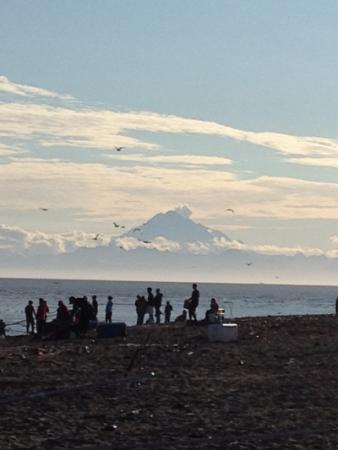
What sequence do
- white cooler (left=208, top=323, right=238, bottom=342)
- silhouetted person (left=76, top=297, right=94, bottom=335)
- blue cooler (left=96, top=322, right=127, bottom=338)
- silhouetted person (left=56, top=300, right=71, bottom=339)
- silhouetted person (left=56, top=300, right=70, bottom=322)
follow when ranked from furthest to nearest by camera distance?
silhouetted person (left=56, top=300, right=70, bottom=322), silhouetted person (left=76, top=297, right=94, bottom=335), silhouetted person (left=56, top=300, right=71, bottom=339), blue cooler (left=96, top=322, right=127, bottom=338), white cooler (left=208, top=323, right=238, bottom=342)

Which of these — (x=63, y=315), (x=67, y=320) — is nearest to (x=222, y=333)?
(x=67, y=320)

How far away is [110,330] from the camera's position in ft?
121

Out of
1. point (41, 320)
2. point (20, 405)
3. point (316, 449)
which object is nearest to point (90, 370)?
point (20, 405)

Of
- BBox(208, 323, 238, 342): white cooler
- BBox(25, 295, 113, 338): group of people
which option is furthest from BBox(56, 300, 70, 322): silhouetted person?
BBox(208, 323, 238, 342): white cooler

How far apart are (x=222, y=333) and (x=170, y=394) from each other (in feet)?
35.2

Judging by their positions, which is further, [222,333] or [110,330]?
[110,330]

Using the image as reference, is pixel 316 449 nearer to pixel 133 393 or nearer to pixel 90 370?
pixel 133 393

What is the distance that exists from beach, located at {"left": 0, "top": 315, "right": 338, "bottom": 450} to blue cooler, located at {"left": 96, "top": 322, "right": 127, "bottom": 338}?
1223mm

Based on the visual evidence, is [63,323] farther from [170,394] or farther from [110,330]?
[170,394]

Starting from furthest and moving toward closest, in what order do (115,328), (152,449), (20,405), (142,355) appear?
1. (115,328)
2. (142,355)
3. (20,405)
4. (152,449)

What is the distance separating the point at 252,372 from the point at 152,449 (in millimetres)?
9069

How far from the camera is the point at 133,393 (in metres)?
23.7

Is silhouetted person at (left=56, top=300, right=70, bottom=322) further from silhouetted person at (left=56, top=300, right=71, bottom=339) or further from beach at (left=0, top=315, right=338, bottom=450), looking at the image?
beach at (left=0, top=315, right=338, bottom=450)

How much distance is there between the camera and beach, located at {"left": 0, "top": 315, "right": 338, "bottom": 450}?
1952 centimetres
